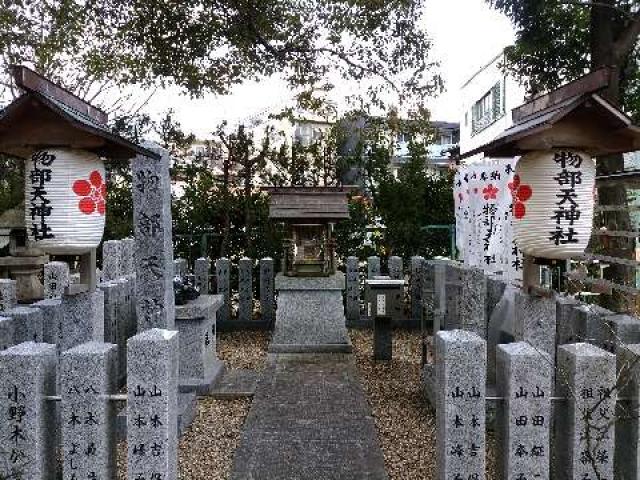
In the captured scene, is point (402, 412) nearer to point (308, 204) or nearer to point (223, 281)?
point (308, 204)

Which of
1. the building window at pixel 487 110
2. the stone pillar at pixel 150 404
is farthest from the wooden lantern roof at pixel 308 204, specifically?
the building window at pixel 487 110

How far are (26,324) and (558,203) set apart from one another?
447cm

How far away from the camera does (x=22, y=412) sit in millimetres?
3520

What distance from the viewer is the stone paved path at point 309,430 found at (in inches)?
204

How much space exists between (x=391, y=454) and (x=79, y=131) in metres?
4.10

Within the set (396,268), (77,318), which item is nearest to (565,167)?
(77,318)

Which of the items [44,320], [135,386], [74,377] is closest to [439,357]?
[135,386]

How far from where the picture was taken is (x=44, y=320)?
555 centimetres

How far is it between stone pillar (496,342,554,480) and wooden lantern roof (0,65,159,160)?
11.8 feet

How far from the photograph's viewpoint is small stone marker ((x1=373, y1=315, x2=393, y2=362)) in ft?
32.2

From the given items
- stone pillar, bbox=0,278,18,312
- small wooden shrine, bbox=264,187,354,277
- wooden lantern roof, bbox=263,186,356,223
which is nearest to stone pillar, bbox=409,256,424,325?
small wooden shrine, bbox=264,187,354,277

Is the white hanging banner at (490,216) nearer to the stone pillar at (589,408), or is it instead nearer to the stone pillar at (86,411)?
the stone pillar at (589,408)

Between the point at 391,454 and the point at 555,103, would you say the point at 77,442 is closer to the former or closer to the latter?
the point at 391,454

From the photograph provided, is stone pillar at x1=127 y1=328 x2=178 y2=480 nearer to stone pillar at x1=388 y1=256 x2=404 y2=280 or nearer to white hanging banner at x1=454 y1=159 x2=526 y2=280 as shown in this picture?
white hanging banner at x1=454 y1=159 x2=526 y2=280
